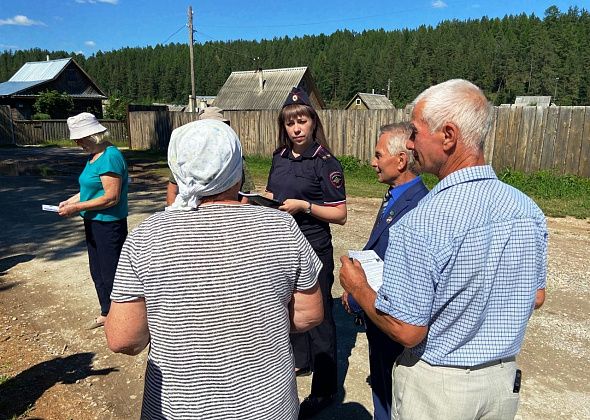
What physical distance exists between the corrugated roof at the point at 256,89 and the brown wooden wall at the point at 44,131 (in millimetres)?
12028

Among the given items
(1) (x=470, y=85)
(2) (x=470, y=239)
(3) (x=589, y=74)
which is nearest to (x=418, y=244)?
(2) (x=470, y=239)

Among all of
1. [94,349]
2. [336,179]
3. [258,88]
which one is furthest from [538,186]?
[258,88]

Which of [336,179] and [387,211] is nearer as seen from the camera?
[387,211]

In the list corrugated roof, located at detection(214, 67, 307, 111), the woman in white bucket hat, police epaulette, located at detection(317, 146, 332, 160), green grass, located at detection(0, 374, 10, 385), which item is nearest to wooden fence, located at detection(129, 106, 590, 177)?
police epaulette, located at detection(317, 146, 332, 160)

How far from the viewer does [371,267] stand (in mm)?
1875

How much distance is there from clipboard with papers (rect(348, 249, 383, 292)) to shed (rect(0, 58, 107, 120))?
40775 millimetres

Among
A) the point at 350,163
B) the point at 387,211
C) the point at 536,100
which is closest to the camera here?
the point at 387,211

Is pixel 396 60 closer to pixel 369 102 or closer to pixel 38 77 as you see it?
pixel 369 102

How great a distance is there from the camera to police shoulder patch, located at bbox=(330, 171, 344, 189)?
2971mm

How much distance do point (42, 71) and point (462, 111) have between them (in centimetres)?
4681

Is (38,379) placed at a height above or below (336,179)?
below

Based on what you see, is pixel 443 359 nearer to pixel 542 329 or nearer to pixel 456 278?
pixel 456 278

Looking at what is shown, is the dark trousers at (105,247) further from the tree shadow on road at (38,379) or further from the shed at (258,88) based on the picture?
the shed at (258,88)

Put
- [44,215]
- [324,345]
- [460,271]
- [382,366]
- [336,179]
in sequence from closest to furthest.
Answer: [460,271], [382,366], [336,179], [324,345], [44,215]
